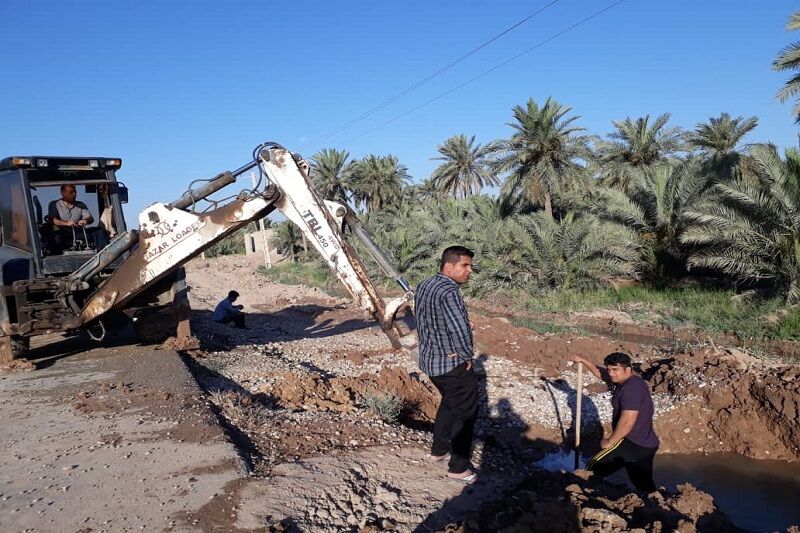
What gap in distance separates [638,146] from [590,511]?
73.1ft

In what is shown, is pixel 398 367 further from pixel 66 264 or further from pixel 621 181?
pixel 621 181

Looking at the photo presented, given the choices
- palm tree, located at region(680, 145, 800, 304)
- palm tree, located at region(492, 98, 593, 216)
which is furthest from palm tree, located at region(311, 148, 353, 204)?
palm tree, located at region(680, 145, 800, 304)

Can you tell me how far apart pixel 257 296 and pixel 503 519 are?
848 inches

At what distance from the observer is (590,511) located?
3557 millimetres

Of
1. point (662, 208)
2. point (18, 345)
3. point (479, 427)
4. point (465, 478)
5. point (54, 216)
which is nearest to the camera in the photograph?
point (465, 478)

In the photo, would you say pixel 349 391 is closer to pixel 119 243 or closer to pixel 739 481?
pixel 119 243

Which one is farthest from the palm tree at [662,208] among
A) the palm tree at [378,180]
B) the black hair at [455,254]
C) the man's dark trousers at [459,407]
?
the palm tree at [378,180]

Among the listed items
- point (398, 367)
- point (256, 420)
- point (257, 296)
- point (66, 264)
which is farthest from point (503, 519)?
point (257, 296)

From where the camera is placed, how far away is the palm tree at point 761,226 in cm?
1224

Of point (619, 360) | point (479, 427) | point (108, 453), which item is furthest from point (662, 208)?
point (108, 453)

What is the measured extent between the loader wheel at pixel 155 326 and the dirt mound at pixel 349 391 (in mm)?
2279

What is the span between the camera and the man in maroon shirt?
468cm

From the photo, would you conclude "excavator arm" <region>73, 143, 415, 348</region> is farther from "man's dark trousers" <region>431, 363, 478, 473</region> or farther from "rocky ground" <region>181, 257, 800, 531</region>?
"man's dark trousers" <region>431, 363, 478, 473</region>

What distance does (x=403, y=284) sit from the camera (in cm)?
632
